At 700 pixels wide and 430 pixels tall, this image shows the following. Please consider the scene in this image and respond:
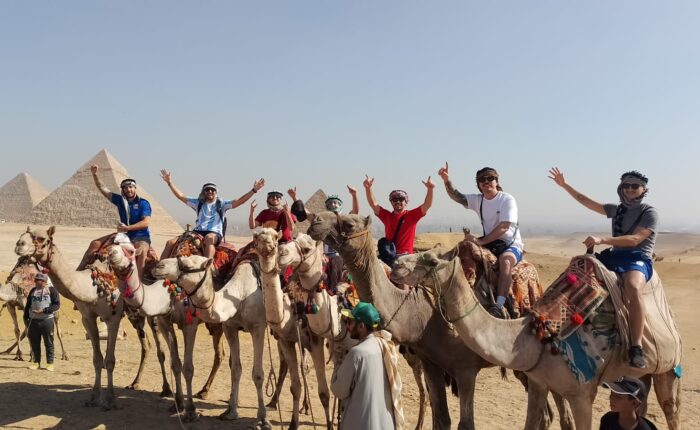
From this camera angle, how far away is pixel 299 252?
5.78m

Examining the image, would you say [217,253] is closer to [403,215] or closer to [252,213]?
[252,213]

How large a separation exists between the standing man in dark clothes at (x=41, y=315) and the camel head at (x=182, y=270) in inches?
199

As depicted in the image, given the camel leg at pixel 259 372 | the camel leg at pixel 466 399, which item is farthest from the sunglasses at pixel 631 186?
the camel leg at pixel 259 372

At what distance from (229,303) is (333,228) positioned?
2.25 meters

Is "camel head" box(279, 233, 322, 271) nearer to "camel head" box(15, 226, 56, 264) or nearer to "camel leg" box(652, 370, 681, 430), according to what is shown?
"camel head" box(15, 226, 56, 264)

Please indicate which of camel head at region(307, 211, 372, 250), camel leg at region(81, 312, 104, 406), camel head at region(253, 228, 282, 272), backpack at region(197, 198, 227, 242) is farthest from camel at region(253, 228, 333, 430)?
camel leg at region(81, 312, 104, 406)

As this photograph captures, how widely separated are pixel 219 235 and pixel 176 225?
2475 inches

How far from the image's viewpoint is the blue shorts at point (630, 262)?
→ 489cm

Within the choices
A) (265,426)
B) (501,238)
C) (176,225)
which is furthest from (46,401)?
(176,225)

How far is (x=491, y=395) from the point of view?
9.35m

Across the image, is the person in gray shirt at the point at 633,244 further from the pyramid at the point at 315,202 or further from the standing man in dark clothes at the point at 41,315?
the pyramid at the point at 315,202

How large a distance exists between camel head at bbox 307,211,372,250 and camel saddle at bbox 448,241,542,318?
1.16 metres

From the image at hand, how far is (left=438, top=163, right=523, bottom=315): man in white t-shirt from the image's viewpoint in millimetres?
5605

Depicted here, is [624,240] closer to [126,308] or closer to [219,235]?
[219,235]
